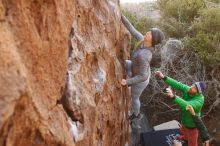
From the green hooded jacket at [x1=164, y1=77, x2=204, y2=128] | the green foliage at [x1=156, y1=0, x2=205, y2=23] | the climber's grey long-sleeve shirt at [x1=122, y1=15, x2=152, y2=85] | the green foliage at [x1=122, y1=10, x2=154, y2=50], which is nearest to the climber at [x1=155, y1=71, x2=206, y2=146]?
the green hooded jacket at [x1=164, y1=77, x2=204, y2=128]

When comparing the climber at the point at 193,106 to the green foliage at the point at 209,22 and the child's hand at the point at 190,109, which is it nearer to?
the child's hand at the point at 190,109

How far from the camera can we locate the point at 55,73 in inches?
117

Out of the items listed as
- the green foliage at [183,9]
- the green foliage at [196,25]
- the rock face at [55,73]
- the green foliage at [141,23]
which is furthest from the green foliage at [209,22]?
the rock face at [55,73]

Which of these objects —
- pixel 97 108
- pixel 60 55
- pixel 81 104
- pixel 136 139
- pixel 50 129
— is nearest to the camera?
pixel 50 129

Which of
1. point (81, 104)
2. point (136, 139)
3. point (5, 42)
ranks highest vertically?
point (5, 42)

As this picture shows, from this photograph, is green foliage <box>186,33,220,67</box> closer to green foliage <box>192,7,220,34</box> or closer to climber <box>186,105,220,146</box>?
green foliage <box>192,7,220,34</box>

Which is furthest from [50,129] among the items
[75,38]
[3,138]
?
[75,38]

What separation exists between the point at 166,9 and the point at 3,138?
7.61 m

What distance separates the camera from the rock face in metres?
2.34

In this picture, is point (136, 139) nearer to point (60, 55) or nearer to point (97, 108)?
point (97, 108)

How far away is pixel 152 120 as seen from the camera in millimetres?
8078

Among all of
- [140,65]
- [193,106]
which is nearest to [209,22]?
[193,106]

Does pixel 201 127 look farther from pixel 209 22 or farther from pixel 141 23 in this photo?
pixel 141 23

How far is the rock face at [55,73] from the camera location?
7.68ft
